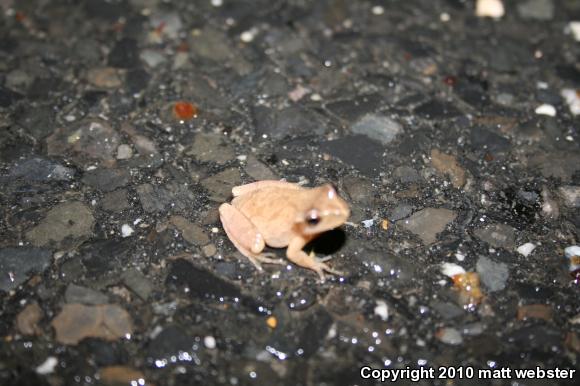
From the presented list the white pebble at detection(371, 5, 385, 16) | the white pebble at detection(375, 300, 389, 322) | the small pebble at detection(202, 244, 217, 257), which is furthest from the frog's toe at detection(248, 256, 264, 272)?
the white pebble at detection(371, 5, 385, 16)

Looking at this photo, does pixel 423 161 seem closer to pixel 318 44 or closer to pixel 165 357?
pixel 318 44

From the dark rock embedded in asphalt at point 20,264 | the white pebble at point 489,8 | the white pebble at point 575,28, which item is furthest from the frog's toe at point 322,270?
the white pebble at point 575,28

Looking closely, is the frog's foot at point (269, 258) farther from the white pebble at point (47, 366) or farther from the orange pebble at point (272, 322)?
the white pebble at point (47, 366)

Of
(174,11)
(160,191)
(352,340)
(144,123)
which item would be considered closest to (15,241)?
(160,191)

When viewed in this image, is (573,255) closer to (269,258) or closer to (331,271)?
(331,271)

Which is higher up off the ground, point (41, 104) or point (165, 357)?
point (41, 104)

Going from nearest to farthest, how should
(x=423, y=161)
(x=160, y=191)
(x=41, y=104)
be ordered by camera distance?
(x=160, y=191) → (x=423, y=161) → (x=41, y=104)

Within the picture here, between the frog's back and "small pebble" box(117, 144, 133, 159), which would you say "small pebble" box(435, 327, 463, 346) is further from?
"small pebble" box(117, 144, 133, 159)
